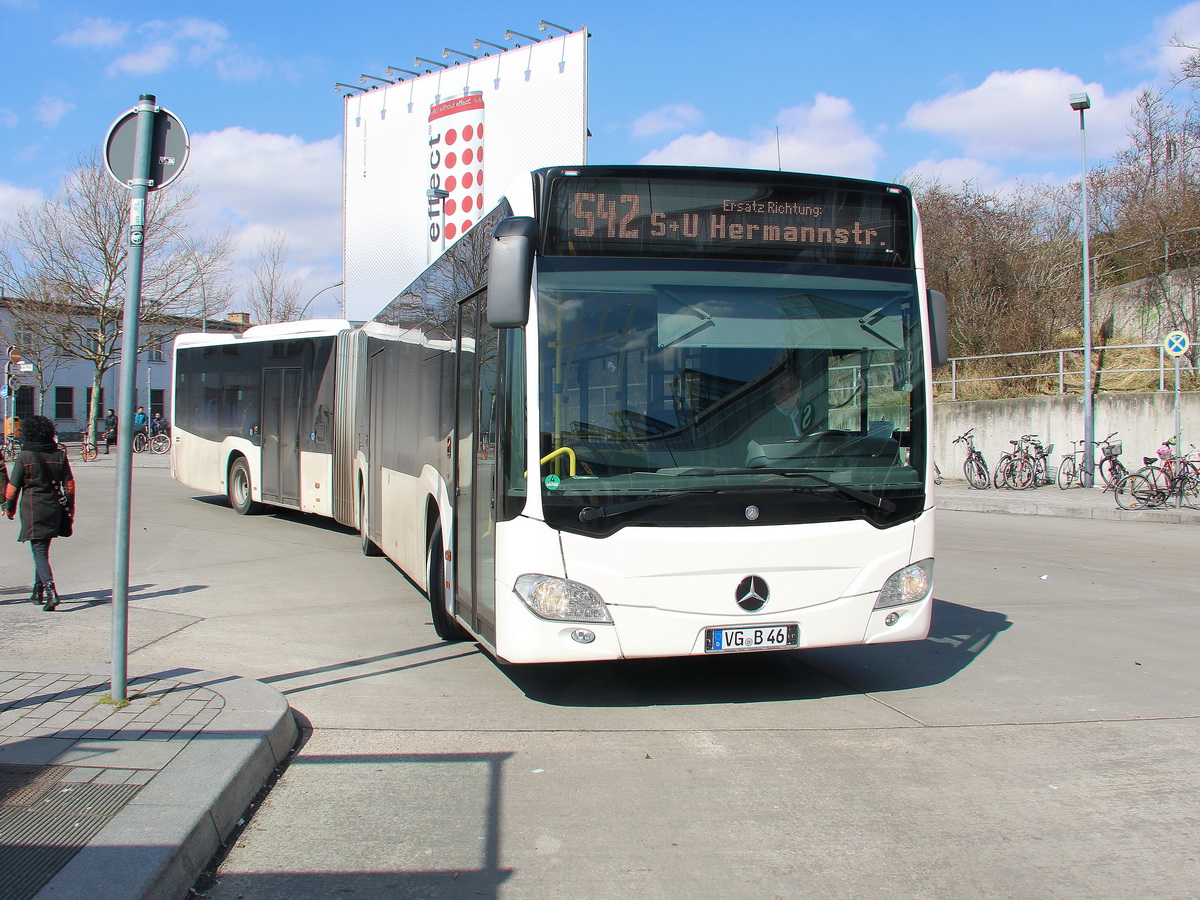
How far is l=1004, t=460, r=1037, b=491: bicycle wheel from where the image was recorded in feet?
76.1

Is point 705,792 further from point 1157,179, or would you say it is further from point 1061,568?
point 1157,179

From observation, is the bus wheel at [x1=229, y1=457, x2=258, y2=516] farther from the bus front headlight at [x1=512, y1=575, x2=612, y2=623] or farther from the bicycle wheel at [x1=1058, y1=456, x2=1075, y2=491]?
the bicycle wheel at [x1=1058, y1=456, x2=1075, y2=491]

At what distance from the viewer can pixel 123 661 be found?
5.18m

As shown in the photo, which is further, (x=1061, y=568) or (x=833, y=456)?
(x=1061, y=568)

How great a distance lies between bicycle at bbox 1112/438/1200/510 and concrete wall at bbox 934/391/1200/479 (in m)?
2.52

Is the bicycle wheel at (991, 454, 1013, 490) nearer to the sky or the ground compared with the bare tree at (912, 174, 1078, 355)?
nearer to the ground

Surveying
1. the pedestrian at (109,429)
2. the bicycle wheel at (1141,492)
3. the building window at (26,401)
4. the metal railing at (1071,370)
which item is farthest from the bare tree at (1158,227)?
the building window at (26,401)

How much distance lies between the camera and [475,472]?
617cm

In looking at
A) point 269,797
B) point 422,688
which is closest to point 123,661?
point 269,797

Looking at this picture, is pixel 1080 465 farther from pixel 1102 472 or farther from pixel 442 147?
pixel 442 147

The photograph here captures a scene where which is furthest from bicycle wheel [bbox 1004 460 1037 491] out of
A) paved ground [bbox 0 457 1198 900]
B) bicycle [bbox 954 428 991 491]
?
paved ground [bbox 0 457 1198 900]

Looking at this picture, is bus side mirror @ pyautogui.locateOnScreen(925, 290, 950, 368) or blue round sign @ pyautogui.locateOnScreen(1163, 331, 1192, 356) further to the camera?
blue round sign @ pyautogui.locateOnScreen(1163, 331, 1192, 356)

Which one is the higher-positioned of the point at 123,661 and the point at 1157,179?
the point at 1157,179

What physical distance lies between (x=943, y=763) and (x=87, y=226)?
38580 mm
